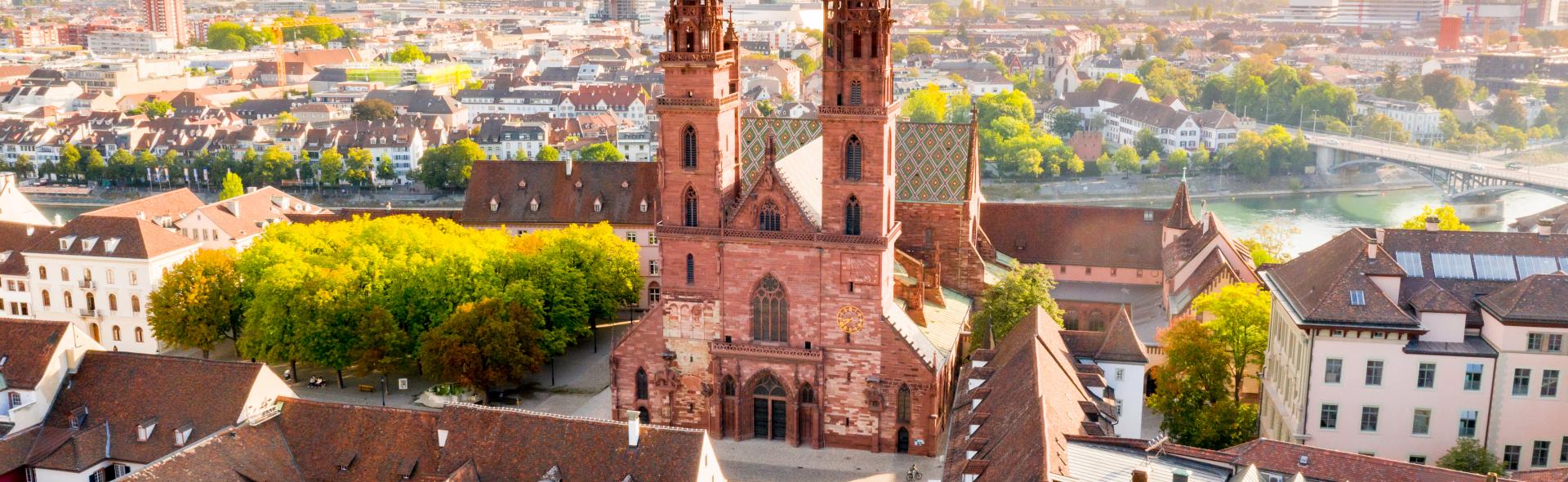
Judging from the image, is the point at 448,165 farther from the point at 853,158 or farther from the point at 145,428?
the point at 145,428

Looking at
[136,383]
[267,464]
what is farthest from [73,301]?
[267,464]

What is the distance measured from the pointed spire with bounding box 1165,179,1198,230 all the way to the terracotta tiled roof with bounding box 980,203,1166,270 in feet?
7.54

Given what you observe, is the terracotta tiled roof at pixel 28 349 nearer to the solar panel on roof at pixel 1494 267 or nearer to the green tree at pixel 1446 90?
the solar panel on roof at pixel 1494 267

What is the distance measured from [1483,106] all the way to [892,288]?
15568 cm

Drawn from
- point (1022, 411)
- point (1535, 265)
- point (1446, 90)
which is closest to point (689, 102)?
point (1022, 411)

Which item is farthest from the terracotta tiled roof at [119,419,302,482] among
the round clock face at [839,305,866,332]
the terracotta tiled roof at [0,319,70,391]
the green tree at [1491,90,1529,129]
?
the green tree at [1491,90,1529,129]

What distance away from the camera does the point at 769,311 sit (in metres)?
57.6

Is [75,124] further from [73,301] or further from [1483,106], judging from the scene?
[1483,106]

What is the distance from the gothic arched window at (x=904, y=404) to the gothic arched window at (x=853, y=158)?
857cm

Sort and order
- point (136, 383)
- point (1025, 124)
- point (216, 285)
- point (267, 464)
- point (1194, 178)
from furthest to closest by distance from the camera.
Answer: point (1025, 124)
point (1194, 178)
point (216, 285)
point (136, 383)
point (267, 464)

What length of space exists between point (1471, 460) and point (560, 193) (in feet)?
170

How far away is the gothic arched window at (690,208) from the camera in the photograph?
5781cm

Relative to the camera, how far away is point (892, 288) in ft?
196

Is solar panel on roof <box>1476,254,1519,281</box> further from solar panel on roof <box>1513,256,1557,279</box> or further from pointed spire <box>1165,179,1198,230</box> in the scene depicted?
pointed spire <box>1165,179,1198,230</box>
